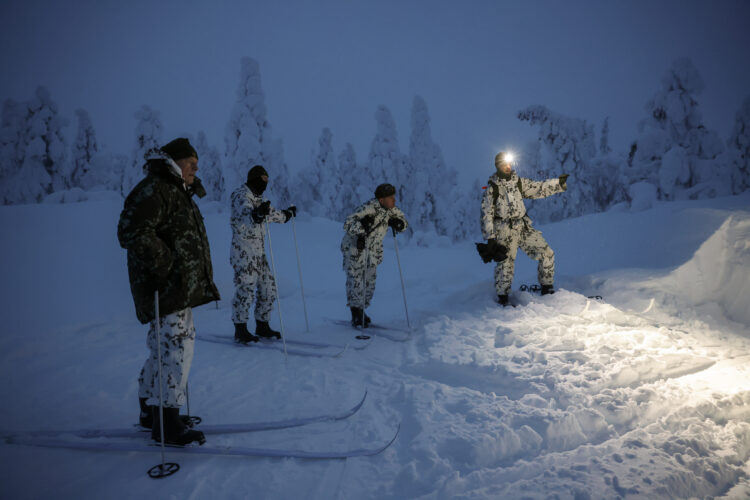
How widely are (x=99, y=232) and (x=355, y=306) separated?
1071 cm

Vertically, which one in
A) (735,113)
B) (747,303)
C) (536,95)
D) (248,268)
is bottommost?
(747,303)

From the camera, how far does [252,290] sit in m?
4.85

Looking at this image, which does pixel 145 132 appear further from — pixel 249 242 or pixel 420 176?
pixel 249 242

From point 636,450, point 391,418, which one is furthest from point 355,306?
point 636,450

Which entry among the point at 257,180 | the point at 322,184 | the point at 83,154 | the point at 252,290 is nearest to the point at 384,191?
the point at 257,180

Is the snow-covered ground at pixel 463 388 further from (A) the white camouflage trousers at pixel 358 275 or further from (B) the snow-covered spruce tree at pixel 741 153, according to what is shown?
(B) the snow-covered spruce tree at pixel 741 153

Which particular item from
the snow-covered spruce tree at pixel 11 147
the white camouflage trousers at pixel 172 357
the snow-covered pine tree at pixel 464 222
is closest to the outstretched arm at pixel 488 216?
the white camouflage trousers at pixel 172 357

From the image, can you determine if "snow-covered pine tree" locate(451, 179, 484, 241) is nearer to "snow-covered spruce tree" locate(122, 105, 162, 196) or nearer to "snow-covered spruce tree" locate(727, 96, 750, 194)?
"snow-covered spruce tree" locate(727, 96, 750, 194)

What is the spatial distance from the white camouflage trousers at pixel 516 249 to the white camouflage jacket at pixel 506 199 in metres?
0.11

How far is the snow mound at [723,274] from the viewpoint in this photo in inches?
190

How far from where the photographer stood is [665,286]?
5.55 meters

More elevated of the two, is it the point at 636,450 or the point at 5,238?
the point at 5,238

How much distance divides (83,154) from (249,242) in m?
30.9

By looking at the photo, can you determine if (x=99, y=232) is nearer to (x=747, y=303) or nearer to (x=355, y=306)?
(x=355, y=306)
